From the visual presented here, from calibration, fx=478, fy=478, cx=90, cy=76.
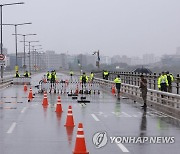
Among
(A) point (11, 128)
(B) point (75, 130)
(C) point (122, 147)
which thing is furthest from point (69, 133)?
(C) point (122, 147)

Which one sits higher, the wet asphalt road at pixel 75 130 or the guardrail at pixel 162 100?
the guardrail at pixel 162 100

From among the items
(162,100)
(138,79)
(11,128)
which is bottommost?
(11,128)

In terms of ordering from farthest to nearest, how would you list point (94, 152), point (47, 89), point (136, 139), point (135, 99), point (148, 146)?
point (47, 89) → point (135, 99) → point (136, 139) → point (148, 146) → point (94, 152)

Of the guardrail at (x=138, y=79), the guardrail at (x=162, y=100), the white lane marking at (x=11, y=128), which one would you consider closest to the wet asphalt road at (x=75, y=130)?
the white lane marking at (x=11, y=128)

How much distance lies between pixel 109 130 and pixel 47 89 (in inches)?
1059

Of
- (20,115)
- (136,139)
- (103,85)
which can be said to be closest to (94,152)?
(136,139)

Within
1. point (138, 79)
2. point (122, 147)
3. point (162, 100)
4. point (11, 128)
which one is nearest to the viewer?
point (122, 147)

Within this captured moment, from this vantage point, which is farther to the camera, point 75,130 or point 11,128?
point 11,128

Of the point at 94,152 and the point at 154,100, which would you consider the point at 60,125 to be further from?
the point at 154,100

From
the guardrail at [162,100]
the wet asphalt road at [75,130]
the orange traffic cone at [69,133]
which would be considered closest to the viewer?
the wet asphalt road at [75,130]

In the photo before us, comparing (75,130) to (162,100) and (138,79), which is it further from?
(138,79)

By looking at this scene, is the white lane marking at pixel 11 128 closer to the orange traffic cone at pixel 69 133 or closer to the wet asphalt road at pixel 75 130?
the wet asphalt road at pixel 75 130

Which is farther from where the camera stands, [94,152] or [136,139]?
[136,139]

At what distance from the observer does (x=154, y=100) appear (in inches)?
1090
